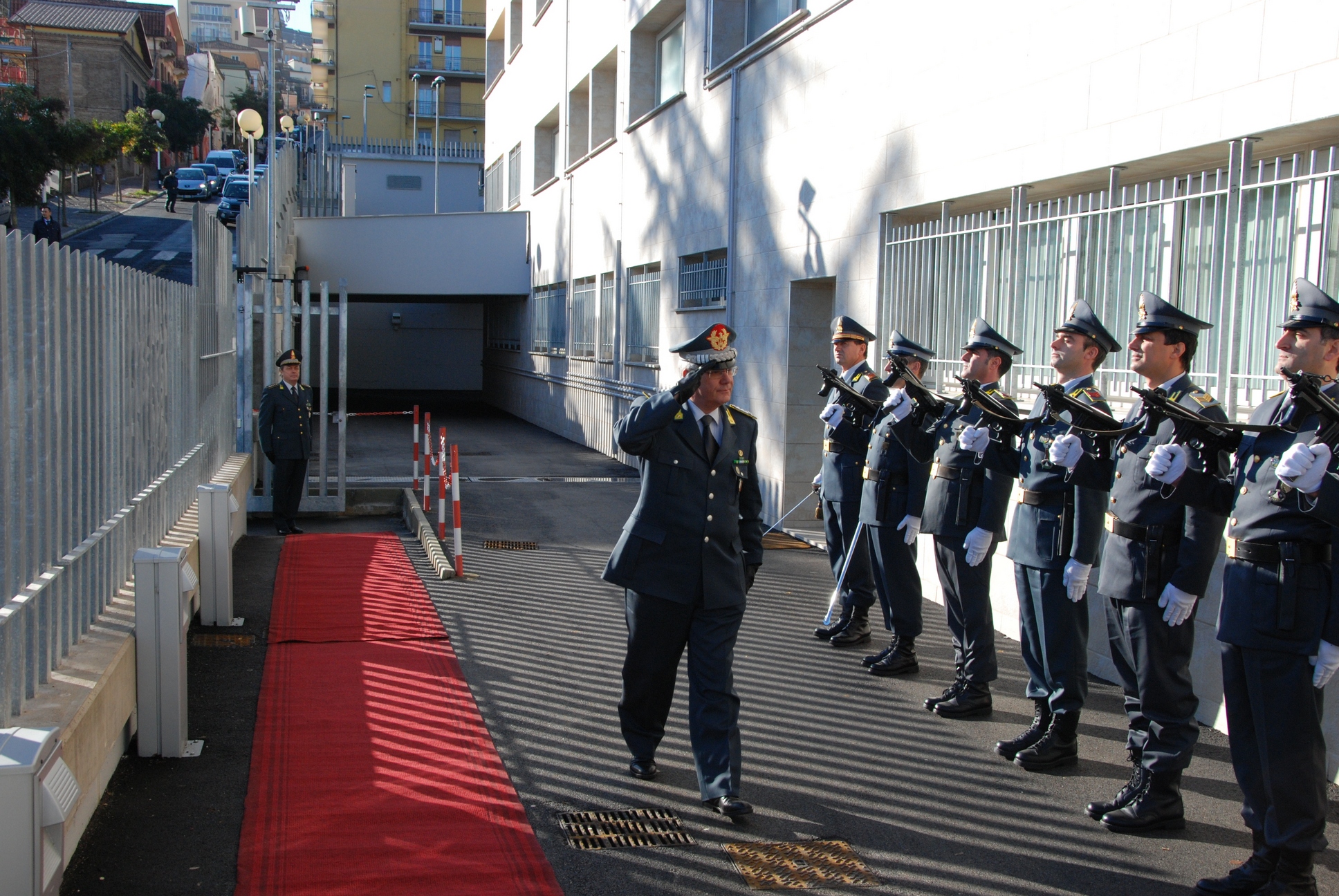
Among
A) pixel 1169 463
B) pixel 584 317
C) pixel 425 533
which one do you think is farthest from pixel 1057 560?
pixel 584 317

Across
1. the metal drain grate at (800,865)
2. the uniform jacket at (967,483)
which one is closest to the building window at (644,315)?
the uniform jacket at (967,483)

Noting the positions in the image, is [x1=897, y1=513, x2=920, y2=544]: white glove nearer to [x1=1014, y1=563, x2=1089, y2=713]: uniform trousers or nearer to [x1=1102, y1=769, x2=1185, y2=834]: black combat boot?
[x1=1014, y1=563, x2=1089, y2=713]: uniform trousers

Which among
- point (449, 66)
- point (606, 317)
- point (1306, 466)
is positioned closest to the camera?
point (1306, 466)

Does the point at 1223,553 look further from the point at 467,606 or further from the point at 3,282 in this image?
the point at 3,282

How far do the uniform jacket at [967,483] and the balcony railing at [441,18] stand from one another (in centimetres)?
6754

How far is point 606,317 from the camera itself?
840 inches

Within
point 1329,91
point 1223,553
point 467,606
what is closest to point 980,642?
point 1223,553

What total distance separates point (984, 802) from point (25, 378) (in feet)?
14.1

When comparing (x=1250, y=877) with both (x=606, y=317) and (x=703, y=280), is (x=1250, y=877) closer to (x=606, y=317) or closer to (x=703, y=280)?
(x=703, y=280)

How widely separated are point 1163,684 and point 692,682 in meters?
2.03

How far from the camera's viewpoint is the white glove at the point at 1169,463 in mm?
4609

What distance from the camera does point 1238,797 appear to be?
207 inches

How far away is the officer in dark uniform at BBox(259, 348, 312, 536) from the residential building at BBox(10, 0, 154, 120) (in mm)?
68695

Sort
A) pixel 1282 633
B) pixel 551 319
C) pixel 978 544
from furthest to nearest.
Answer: pixel 551 319, pixel 978 544, pixel 1282 633
